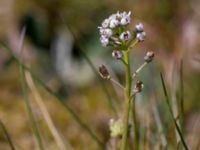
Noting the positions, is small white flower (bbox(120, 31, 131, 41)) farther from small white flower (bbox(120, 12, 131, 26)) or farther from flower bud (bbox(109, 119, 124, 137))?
flower bud (bbox(109, 119, 124, 137))

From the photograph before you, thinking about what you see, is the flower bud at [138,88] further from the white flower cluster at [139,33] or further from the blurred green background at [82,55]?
the blurred green background at [82,55]

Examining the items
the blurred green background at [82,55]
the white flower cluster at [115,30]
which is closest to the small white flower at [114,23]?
the white flower cluster at [115,30]

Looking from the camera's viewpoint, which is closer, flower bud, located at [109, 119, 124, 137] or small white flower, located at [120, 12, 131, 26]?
small white flower, located at [120, 12, 131, 26]

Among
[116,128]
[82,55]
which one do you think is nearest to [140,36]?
[116,128]

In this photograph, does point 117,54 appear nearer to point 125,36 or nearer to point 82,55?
point 125,36

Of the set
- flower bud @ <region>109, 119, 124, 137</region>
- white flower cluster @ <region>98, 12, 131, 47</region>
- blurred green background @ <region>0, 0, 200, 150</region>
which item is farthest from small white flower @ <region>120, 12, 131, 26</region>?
blurred green background @ <region>0, 0, 200, 150</region>
